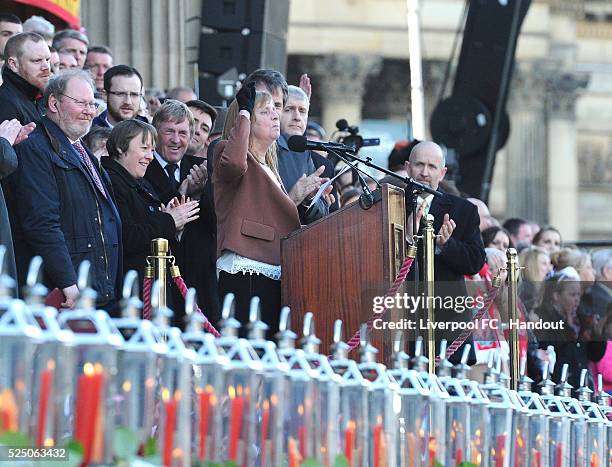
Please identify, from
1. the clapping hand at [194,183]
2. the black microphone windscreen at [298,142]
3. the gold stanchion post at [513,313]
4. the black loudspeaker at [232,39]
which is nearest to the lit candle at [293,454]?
the black microphone windscreen at [298,142]

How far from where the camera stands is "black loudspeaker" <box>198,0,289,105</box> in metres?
14.4

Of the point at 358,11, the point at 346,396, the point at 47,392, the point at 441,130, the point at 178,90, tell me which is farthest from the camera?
the point at 358,11

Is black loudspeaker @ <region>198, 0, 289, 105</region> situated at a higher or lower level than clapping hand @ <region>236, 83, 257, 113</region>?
higher

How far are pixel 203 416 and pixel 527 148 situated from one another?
42774mm

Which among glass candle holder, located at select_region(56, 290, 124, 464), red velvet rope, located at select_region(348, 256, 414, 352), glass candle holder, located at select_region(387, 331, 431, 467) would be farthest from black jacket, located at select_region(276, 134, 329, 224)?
glass candle holder, located at select_region(56, 290, 124, 464)

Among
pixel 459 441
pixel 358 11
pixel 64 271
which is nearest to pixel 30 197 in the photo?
pixel 64 271

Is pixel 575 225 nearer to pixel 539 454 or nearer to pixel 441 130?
pixel 441 130

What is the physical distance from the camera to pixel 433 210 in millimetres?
9773

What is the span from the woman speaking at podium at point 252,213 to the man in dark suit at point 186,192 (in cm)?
68

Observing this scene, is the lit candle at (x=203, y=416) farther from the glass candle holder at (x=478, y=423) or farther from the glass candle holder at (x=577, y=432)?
the glass candle holder at (x=577, y=432)

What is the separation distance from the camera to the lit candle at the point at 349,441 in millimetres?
6066

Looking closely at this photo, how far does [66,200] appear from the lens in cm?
816

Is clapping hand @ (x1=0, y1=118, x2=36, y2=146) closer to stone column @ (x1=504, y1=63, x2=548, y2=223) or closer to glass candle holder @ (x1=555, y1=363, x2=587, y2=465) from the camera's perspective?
glass candle holder @ (x1=555, y1=363, x2=587, y2=465)

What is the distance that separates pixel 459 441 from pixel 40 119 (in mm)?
2725
